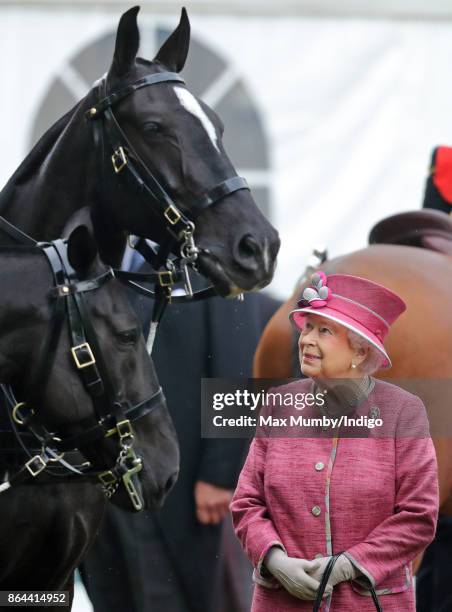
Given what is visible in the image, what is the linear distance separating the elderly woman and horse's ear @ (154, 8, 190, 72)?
93 centimetres

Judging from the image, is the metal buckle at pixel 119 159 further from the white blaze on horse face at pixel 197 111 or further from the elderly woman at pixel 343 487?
the elderly woman at pixel 343 487

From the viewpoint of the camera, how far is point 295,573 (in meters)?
2.33

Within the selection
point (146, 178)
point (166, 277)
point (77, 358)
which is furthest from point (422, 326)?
point (77, 358)

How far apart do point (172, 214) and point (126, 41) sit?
1.43ft

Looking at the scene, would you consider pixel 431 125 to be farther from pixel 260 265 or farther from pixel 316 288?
pixel 316 288

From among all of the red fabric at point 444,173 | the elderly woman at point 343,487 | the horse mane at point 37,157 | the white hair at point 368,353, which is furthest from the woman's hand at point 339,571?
the red fabric at point 444,173

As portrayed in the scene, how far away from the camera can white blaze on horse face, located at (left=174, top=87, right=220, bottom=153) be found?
3.01m

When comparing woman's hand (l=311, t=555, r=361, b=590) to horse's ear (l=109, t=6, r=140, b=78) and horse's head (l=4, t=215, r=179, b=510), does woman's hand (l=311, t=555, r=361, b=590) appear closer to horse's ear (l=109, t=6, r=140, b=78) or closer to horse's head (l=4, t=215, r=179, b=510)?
horse's head (l=4, t=215, r=179, b=510)

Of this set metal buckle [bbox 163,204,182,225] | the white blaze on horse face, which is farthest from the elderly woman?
the white blaze on horse face

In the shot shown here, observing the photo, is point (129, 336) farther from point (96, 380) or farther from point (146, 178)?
point (146, 178)

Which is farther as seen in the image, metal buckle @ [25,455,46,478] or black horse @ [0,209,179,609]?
metal buckle @ [25,455,46,478]

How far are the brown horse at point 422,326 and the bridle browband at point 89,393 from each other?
2.82 feet

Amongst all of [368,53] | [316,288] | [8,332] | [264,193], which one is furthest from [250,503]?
[368,53]

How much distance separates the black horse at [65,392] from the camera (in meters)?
2.60
